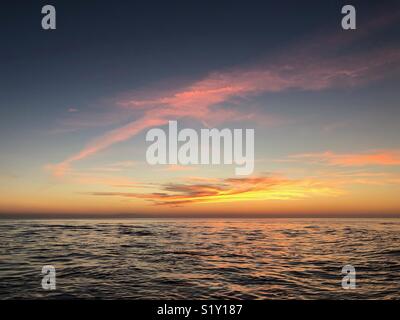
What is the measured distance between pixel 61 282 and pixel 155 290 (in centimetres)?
410
